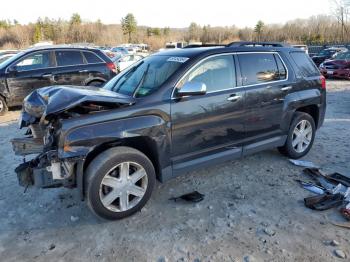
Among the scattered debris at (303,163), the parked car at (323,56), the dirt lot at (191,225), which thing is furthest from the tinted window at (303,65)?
the parked car at (323,56)

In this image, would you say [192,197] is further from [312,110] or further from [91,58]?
[91,58]

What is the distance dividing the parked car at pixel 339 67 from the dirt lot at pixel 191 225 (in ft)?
41.7

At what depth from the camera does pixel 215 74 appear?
4.25 m

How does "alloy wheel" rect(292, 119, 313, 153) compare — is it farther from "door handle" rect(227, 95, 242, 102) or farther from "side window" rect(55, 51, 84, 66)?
"side window" rect(55, 51, 84, 66)

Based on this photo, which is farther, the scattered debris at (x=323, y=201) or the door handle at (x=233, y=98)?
the door handle at (x=233, y=98)

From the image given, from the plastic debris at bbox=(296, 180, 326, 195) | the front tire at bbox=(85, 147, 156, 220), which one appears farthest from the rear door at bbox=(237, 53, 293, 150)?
the front tire at bbox=(85, 147, 156, 220)

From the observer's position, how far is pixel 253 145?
4.73m

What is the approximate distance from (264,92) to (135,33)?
6887 centimetres

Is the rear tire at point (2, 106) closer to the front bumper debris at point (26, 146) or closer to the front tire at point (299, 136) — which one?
the front bumper debris at point (26, 146)

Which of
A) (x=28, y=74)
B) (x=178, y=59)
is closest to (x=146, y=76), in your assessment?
(x=178, y=59)

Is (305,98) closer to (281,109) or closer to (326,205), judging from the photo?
(281,109)

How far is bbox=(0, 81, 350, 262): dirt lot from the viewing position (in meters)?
3.14

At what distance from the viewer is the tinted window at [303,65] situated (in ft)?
17.2

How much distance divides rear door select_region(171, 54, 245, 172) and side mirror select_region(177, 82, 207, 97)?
11cm
